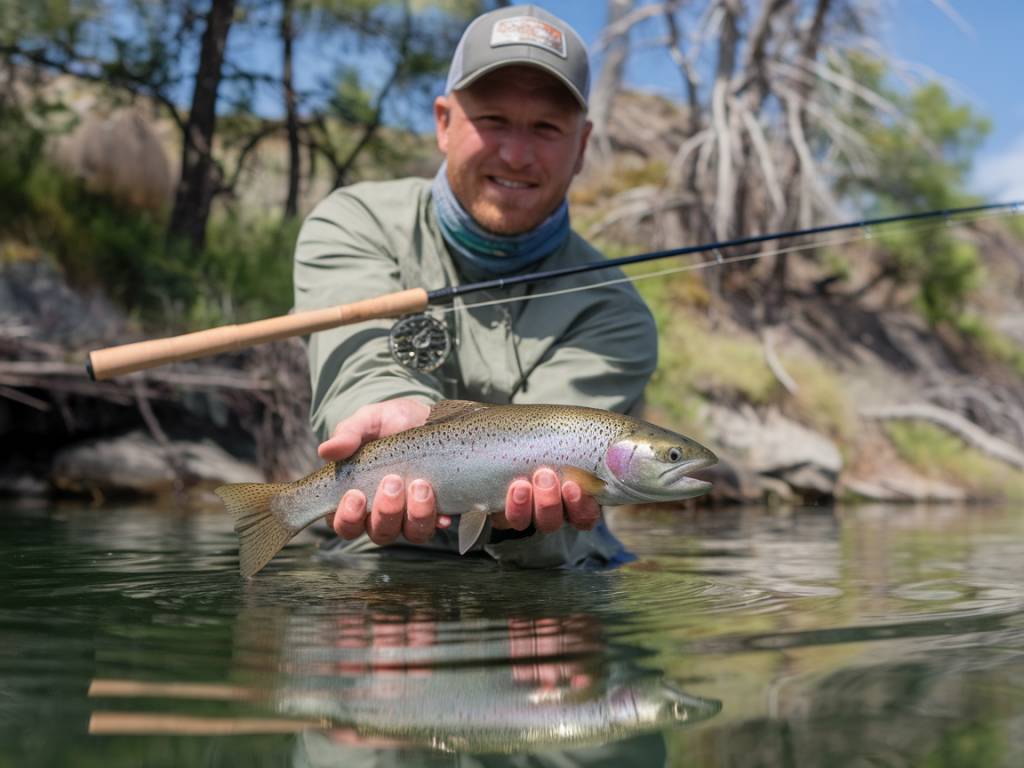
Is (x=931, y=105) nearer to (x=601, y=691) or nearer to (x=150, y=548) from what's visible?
(x=150, y=548)

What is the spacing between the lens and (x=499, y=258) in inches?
140

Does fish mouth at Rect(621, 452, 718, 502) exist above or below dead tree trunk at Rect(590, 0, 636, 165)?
below

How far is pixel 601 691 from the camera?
5.35 ft

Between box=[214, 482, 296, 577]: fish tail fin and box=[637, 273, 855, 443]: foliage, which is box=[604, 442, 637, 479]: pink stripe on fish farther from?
box=[637, 273, 855, 443]: foliage

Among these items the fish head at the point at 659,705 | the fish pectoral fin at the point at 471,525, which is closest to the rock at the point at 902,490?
the fish pectoral fin at the point at 471,525

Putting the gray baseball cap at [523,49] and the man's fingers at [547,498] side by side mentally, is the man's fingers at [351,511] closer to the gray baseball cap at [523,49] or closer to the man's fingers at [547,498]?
the man's fingers at [547,498]

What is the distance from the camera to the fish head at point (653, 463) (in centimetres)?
250

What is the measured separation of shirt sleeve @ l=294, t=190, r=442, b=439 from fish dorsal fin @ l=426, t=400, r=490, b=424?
35 centimetres

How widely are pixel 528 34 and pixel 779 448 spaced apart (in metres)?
5.92

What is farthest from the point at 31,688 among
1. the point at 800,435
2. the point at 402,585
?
the point at 800,435

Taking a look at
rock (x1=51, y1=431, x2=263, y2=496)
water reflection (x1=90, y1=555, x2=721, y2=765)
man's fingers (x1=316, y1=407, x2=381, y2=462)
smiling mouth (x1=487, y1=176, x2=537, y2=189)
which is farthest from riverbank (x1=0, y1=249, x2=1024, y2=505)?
water reflection (x1=90, y1=555, x2=721, y2=765)

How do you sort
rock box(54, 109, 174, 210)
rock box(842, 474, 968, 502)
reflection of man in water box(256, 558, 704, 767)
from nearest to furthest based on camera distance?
1. reflection of man in water box(256, 558, 704, 767)
2. rock box(842, 474, 968, 502)
3. rock box(54, 109, 174, 210)

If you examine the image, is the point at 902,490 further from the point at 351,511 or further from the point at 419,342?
the point at 351,511

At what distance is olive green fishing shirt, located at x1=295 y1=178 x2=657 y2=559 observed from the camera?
10.6 ft
